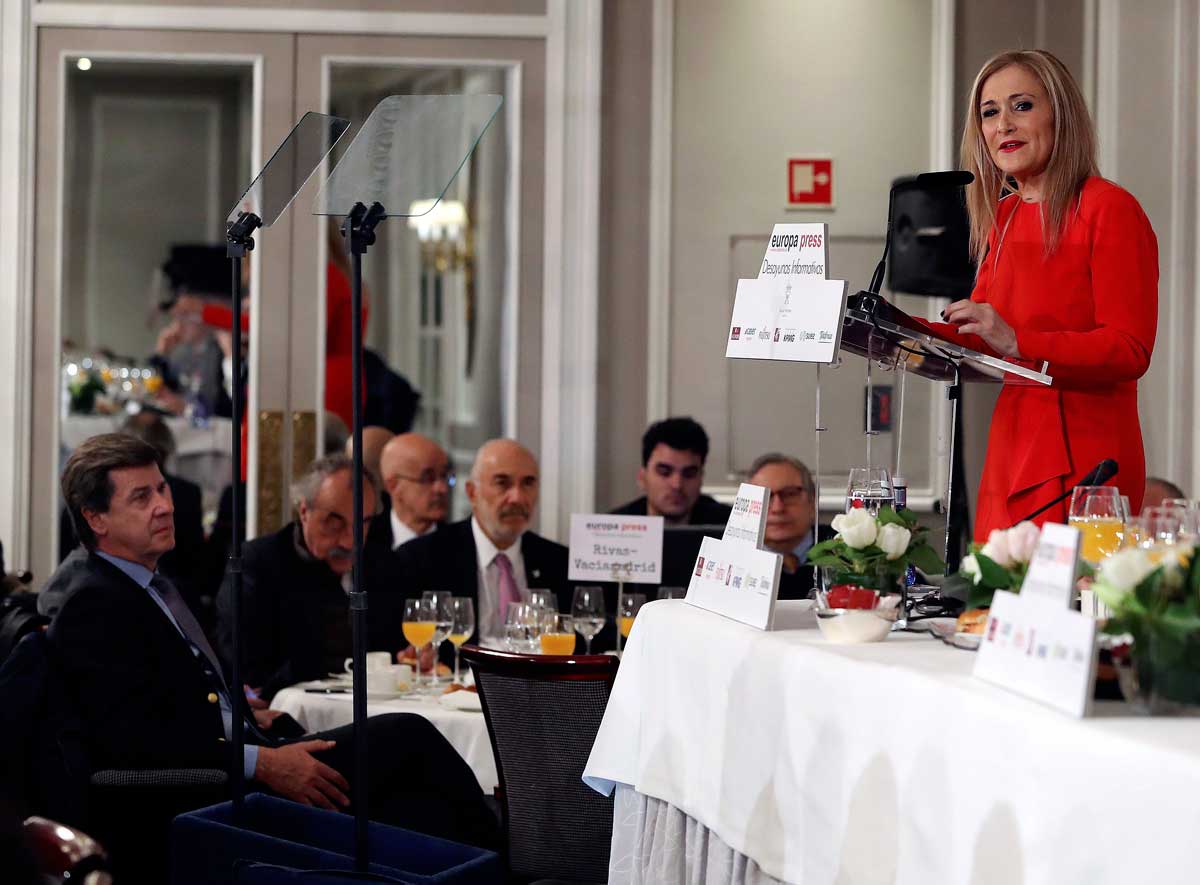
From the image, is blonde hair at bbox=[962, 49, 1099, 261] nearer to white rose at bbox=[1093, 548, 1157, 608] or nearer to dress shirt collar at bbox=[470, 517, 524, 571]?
white rose at bbox=[1093, 548, 1157, 608]

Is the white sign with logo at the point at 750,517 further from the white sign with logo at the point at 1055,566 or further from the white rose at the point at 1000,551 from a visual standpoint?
the white sign with logo at the point at 1055,566

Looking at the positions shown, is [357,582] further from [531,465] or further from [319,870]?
[531,465]

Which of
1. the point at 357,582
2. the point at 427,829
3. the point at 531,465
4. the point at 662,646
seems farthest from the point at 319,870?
the point at 531,465

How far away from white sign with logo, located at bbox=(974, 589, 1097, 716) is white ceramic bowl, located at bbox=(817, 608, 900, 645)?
313mm

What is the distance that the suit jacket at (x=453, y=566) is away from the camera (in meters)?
4.44

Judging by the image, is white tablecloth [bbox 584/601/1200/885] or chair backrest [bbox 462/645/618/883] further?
chair backrest [bbox 462/645/618/883]

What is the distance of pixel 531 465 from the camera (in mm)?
4773

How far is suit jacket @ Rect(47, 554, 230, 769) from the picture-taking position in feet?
9.88

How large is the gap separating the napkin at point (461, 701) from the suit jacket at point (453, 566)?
0.83 metres

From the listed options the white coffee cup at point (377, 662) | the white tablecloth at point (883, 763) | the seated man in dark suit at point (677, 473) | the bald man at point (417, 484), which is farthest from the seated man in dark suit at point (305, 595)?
the white tablecloth at point (883, 763)

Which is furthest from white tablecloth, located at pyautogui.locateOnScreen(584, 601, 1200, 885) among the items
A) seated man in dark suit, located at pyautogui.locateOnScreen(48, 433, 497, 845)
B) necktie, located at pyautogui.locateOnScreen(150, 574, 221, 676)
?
necktie, located at pyautogui.locateOnScreen(150, 574, 221, 676)

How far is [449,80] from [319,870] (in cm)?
414

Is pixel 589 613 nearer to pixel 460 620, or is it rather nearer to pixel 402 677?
pixel 460 620

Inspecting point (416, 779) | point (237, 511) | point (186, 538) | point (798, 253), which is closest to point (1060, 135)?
point (798, 253)
